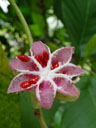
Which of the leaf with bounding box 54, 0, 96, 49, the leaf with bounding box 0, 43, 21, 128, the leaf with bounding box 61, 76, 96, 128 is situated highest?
the leaf with bounding box 0, 43, 21, 128

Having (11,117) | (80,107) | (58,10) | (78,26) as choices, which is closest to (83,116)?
(80,107)

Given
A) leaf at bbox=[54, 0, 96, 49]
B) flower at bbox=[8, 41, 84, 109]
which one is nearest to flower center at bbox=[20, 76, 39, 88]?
flower at bbox=[8, 41, 84, 109]

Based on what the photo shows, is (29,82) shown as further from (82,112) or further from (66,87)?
(82,112)

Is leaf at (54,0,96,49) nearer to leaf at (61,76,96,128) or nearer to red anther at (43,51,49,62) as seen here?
leaf at (61,76,96,128)

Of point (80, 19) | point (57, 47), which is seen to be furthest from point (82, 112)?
point (80, 19)

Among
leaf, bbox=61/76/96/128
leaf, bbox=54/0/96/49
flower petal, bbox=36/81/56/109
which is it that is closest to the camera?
flower petal, bbox=36/81/56/109

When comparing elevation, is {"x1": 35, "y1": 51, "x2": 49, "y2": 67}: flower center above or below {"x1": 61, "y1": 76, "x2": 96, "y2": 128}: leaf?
above

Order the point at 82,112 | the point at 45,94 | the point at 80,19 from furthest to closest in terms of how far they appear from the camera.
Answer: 1. the point at 80,19
2. the point at 82,112
3. the point at 45,94

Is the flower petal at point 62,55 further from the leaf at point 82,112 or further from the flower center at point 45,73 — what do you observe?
the leaf at point 82,112
